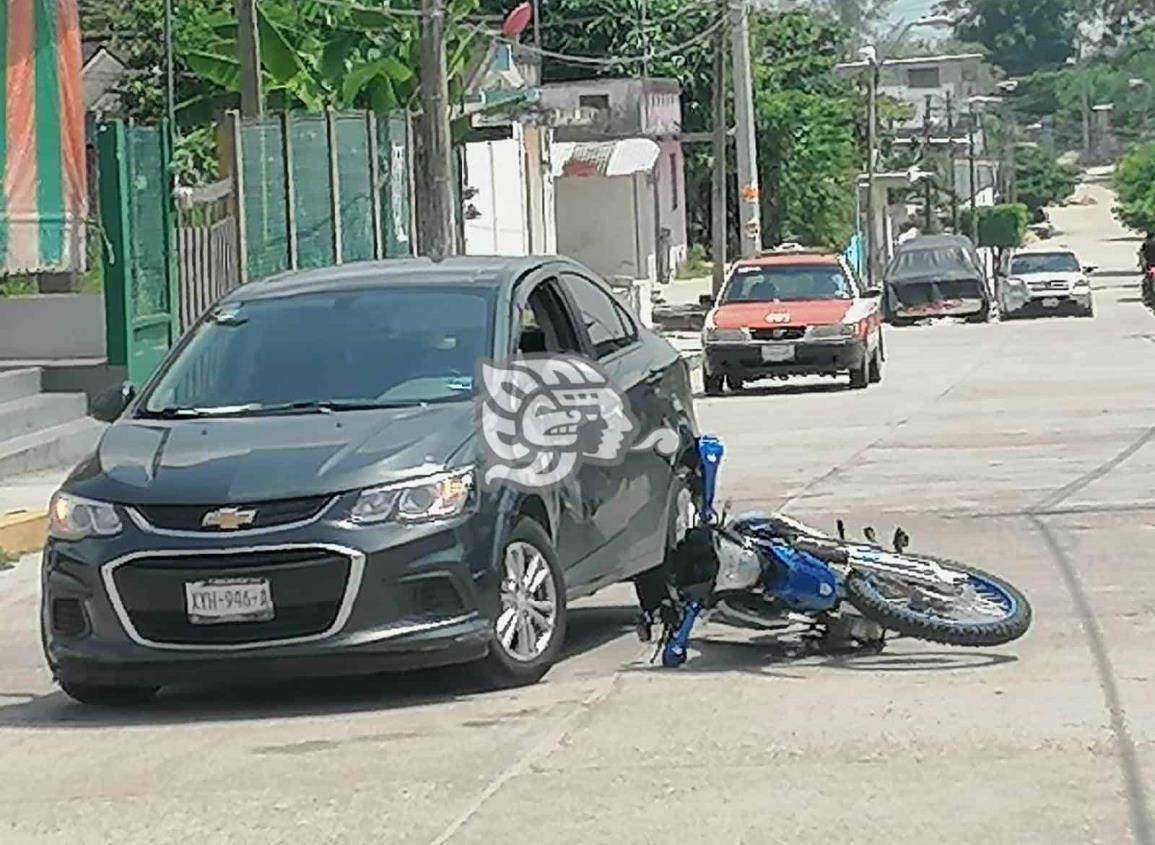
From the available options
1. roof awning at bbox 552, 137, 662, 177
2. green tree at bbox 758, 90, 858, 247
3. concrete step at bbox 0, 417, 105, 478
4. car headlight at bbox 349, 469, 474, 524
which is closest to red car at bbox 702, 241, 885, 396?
concrete step at bbox 0, 417, 105, 478

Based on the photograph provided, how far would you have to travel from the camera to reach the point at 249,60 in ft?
74.3

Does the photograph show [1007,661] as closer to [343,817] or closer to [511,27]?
[343,817]

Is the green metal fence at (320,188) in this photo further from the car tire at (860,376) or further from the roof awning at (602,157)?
the roof awning at (602,157)

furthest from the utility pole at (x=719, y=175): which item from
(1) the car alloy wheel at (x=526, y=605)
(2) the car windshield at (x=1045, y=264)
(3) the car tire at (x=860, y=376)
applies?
(1) the car alloy wheel at (x=526, y=605)

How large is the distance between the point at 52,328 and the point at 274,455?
12576mm

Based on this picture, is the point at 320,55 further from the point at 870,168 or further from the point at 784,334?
the point at 870,168

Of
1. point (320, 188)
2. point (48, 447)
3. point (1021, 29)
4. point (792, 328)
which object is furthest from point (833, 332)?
point (1021, 29)

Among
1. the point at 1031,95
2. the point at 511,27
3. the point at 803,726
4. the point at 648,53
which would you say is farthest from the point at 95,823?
the point at 1031,95

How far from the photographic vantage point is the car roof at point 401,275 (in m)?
10.3

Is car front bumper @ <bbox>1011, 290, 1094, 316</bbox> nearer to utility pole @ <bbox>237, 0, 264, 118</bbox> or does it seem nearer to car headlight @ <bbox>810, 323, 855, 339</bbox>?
car headlight @ <bbox>810, 323, 855, 339</bbox>

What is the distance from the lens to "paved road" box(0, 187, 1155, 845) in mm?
7000

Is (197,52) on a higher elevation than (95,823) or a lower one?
higher

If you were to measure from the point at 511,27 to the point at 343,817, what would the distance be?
33.8 meters

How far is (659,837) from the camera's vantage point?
678 centimetres
